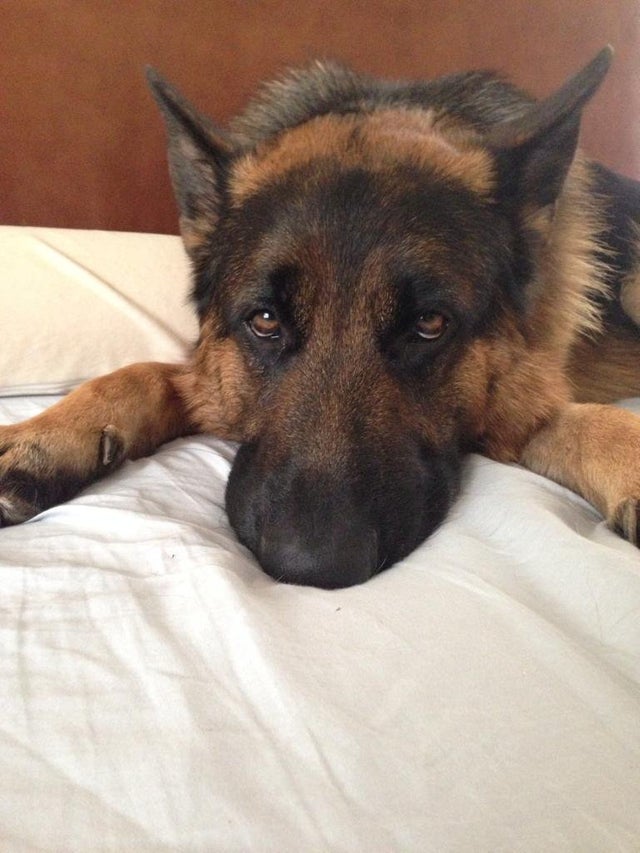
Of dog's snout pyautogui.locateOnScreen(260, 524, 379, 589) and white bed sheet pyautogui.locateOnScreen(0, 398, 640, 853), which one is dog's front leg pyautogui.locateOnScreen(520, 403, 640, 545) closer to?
white bed sheet pyautogui.locateOnScreen(0, 398, 640, 853)

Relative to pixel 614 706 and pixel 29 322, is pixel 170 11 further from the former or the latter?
pixel 614 706

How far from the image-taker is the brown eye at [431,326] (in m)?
1.31

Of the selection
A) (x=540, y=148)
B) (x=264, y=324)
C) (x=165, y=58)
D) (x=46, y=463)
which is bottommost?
(x=46, y=463)

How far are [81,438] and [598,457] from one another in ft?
3.31

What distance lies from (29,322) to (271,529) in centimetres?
122

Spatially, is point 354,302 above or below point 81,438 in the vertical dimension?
above

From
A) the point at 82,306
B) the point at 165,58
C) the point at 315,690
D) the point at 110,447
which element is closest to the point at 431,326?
the point at 110,447

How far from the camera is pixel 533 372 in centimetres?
158

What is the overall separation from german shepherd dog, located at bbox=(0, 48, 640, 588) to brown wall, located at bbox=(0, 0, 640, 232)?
38.9 inches

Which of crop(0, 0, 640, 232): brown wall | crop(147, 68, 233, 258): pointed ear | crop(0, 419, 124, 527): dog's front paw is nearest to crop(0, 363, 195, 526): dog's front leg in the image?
crop(0, 419, 124, 527): dog's front paw

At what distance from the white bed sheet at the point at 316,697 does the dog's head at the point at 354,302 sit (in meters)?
0.14

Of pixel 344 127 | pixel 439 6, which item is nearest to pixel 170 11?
pixel 439 6

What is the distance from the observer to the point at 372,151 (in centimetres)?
145

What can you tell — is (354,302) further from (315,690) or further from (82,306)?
(82,306)
